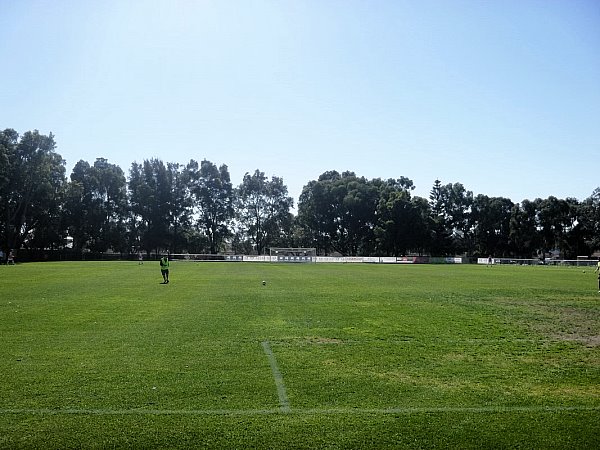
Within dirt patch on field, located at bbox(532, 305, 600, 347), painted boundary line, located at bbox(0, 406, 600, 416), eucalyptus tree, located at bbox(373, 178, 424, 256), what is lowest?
painted boundary line, located at bbox(0, 406, 600, 416)

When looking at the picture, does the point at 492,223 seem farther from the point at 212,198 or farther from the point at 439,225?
the point at 212,198

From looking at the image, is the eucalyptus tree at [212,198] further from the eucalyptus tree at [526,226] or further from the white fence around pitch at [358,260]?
the eucalyptus tree at [526,226]

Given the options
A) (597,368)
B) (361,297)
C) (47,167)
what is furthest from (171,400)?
(47,167)

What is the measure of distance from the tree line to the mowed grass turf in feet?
232

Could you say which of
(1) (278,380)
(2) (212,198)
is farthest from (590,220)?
(1) (278,380)

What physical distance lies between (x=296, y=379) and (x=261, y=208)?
108256 mm

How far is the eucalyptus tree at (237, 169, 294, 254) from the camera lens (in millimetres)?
114750

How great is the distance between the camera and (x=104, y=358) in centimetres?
904

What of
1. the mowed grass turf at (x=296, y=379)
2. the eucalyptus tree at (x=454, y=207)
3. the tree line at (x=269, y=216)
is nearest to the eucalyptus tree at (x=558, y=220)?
the tree line at (x=269, y=216)

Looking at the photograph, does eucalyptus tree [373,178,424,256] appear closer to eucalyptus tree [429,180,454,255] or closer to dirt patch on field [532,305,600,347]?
eucalyptus tree [429,180,454,255]

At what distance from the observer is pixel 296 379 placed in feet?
25.6

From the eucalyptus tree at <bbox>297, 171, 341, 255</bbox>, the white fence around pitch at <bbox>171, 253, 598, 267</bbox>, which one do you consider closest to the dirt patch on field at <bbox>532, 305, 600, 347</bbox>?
the white fence around pitch at <bbox>171, 253, 598, 267</bbox>

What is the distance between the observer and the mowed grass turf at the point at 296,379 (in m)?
5.59

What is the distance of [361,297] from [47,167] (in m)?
66.3
